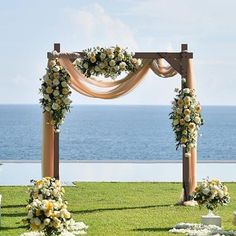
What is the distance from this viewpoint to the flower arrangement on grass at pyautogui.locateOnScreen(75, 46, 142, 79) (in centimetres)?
1689

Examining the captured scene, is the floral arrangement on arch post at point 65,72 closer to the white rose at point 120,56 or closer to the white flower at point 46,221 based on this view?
the white rose at point 120,56

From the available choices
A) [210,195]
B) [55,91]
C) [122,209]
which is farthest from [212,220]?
[55,91]

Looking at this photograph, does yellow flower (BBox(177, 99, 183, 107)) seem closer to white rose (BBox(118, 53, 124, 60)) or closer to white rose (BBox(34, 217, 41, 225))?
white rose (BBox(118, 53, 124, 60))

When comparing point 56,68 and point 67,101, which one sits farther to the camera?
point 67,101

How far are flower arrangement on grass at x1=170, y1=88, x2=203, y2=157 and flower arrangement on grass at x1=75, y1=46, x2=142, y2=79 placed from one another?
1.00 metres

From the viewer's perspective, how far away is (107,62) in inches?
665

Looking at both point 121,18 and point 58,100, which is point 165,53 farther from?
point 121,18

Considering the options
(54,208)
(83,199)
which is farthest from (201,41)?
(54,208)

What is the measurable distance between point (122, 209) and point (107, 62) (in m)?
2.54

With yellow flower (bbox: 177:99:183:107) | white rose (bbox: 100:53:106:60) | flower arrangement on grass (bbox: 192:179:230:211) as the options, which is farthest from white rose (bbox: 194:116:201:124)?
flower arrangement on grass (bbox: 192:179:230:211)

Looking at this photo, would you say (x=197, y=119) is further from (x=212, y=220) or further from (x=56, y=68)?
(x=212, y=220)

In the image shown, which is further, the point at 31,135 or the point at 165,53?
the point at 31,135

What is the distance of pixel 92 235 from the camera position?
13.2 metres

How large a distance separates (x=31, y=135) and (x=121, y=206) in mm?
76159
